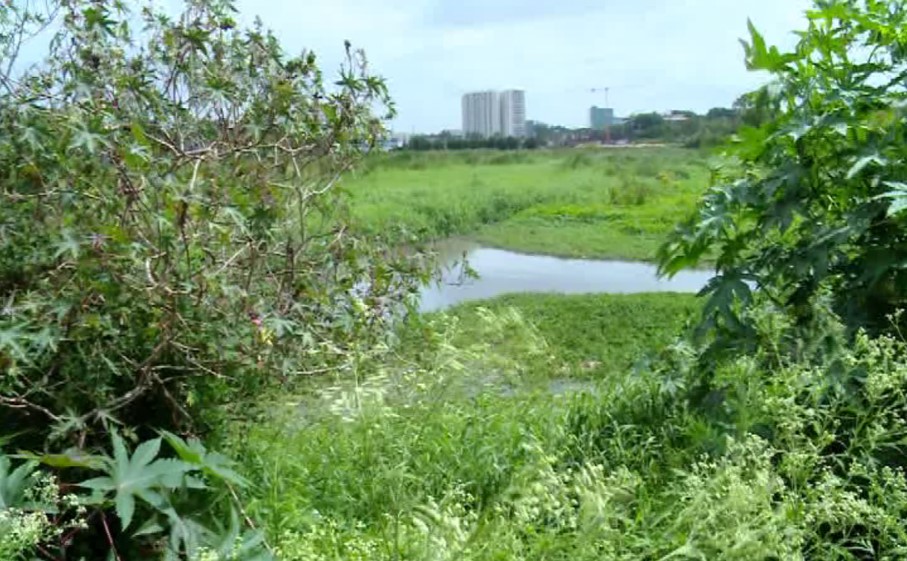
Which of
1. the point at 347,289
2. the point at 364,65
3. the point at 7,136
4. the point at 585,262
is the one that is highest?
the point at 364,65

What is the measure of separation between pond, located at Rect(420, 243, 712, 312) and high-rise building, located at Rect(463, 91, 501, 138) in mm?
929

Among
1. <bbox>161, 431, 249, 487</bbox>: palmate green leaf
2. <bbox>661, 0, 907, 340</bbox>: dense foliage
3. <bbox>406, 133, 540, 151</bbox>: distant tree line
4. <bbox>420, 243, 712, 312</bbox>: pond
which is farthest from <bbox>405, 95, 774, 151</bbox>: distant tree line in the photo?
<bbox>161, 431, 249, 487</bbox>: palmate green leaf

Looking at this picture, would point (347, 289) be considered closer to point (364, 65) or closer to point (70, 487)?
point (364, 65)

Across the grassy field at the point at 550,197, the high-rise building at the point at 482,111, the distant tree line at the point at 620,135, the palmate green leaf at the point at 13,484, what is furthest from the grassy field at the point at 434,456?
the grassy field at the point at 550,197

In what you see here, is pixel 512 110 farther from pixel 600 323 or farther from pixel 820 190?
pixel 820 190

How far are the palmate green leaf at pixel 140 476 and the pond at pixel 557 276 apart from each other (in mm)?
4215

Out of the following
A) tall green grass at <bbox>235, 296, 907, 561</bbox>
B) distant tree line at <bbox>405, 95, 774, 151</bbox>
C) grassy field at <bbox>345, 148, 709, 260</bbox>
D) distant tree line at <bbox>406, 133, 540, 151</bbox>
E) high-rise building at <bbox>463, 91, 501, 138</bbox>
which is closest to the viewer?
tall green grass at <bbox>235, 296, 907, 561</bbox>

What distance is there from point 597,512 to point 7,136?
4.41 feet

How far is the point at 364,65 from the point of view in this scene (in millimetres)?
2271

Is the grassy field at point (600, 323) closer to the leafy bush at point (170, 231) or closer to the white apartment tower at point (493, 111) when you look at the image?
the white apartment tower at point (493, 111)

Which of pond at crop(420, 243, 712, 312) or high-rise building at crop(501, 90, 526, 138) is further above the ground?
high-rise building at crop(501, 90, 526, 138)

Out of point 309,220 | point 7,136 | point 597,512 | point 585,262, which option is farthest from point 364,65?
point 585,262

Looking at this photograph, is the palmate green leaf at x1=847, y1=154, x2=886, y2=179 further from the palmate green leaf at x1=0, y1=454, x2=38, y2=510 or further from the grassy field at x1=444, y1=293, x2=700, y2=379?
the grassy field at x1=444, y1=293, x2=700, y2=379

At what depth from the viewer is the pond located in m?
6.85
